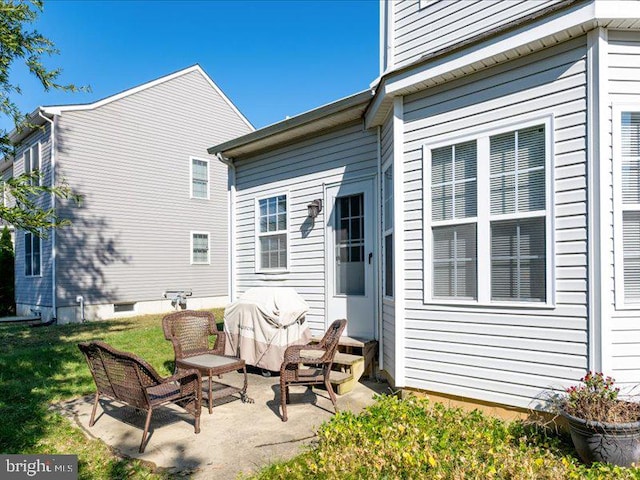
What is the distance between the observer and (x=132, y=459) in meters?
3.34

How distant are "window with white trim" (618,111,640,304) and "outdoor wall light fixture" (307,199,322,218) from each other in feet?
13.6

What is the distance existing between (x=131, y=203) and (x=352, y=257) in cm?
983

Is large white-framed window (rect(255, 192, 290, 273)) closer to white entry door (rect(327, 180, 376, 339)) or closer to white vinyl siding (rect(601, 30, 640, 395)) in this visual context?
white entry door (rect(327, 180, 376, 339))

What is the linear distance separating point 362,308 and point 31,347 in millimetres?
6799

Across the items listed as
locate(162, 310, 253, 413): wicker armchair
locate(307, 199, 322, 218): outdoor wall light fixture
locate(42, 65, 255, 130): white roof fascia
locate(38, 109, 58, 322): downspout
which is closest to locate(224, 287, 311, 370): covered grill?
locate(162, 310, 253, 413): wicker armchair

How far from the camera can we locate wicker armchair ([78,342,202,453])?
3434mm

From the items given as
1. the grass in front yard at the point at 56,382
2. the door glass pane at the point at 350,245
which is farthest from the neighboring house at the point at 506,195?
the grass in front yard at the point at 56,382

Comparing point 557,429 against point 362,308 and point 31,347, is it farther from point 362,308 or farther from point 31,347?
point 31,347

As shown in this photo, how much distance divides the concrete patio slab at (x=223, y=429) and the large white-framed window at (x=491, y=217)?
6.16 feet

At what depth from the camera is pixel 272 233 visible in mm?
7469

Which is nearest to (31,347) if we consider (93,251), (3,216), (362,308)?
(3,216)

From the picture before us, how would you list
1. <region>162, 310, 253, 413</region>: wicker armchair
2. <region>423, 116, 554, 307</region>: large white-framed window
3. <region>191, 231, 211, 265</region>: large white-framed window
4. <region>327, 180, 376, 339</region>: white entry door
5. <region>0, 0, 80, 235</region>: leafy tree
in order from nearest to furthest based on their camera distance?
<region>423, 116, 554, 307</region>: large white-framed window
<region>162, 310, 253, 413</region>: wicker armchair
<region>327, 180, 376, 339</region>: white entry door
<region>0, 0, 80, 235</region>: leafy tree
<region>191, 231, 211, 265</region>: large white-framed window

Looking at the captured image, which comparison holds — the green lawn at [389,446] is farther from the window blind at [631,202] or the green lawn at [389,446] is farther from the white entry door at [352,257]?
the white entry door at [352,257]

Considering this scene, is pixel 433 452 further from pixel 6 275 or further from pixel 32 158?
pixel 6 275
